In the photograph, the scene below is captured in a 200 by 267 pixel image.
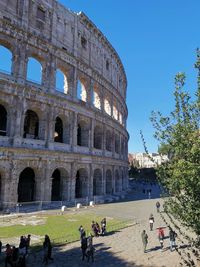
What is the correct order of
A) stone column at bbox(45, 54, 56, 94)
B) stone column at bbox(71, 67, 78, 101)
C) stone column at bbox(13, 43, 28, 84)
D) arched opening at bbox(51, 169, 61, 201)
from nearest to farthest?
stone column at bbox(13, 43, 28, 84) < stone column at bbox(45, 54, 56, 94) < arched opening at bbox(51, 169, 61, 201) < stone column at bbox(71, 67, 78, 101)

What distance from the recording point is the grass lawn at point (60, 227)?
16125mm

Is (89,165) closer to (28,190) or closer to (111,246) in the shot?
(28,190)

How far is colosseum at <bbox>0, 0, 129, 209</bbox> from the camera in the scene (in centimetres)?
2359

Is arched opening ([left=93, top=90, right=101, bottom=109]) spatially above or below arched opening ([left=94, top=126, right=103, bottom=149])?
above

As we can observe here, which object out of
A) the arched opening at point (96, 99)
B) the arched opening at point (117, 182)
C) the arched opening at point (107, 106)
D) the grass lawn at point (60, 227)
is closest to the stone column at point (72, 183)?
the grass lawn at point (60, 227)

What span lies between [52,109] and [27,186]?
727 cm

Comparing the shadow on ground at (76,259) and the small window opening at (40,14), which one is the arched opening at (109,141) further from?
the shadow on ground at (76,259)

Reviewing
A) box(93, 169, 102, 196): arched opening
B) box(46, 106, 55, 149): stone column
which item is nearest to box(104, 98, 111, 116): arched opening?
box(93, 169, 102, 196): arched opening

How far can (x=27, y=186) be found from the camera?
2627cm

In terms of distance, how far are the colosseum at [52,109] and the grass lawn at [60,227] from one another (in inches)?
171

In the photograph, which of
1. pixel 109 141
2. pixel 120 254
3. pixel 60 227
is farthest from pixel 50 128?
pixel 120 254

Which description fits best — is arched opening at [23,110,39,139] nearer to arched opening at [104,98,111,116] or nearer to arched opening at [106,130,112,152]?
arched opening at [106,130,112,152]

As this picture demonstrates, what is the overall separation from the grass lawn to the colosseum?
171 inches

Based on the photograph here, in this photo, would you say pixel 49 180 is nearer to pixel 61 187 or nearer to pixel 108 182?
pixel 61 187
